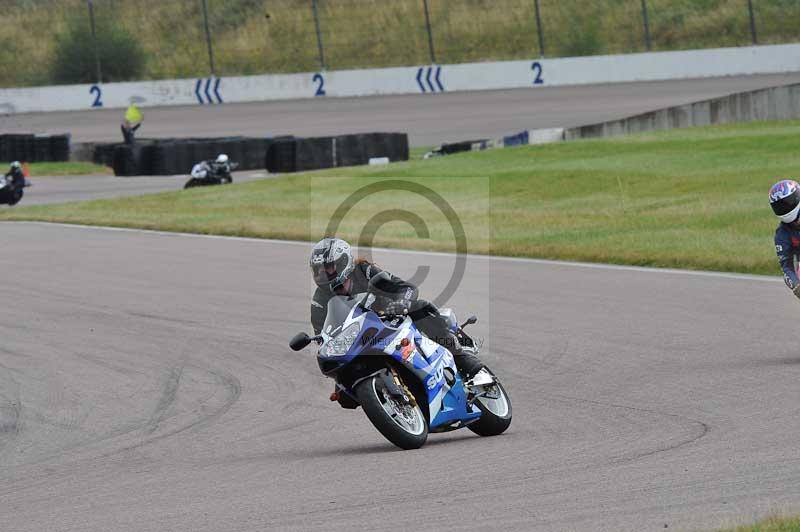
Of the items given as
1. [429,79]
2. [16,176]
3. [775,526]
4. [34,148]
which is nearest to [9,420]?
[775,526]

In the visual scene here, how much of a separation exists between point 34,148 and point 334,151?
1163cm

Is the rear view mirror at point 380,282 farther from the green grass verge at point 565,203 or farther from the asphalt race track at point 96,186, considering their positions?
the asphalt race track at point 96,186

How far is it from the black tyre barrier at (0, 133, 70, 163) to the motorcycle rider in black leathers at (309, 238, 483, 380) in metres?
35.6

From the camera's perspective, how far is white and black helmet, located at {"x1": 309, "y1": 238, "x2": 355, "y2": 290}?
27.8ft

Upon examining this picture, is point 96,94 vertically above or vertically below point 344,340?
above

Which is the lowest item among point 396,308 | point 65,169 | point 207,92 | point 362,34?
point 396,308

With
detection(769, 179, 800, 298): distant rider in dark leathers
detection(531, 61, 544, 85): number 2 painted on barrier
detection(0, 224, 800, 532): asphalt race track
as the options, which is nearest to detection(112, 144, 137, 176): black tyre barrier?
detection(531, 61, 544, 85): number 2 painted on barrier

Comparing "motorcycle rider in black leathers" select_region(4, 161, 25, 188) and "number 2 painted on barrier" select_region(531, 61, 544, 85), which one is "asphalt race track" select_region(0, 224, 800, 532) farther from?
"number 2 painted on barrier" select_region(531, 61, 544, 85)

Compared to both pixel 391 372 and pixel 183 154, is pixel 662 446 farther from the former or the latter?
pixel 183 154

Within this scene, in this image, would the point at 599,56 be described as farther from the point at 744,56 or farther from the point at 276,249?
the point at 276,249

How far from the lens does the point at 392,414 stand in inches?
335

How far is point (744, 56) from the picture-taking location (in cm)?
4884

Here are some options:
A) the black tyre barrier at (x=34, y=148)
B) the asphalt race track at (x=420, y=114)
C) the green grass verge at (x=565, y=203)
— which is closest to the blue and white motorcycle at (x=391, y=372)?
the green grass verge at (x=565, y=203)

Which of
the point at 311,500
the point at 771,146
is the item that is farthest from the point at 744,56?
the point at 311,500
